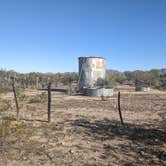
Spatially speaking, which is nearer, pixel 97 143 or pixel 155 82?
pixel 97 143

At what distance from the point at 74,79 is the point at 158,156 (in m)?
41.2

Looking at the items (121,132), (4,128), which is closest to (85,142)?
(121,132)

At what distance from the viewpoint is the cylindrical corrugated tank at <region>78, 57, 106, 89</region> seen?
1337 inches

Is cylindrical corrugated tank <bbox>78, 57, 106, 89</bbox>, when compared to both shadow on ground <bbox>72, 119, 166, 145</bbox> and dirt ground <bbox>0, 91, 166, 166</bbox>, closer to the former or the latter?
dirt ground <bbox>0, 91, 166, 166</bbox>

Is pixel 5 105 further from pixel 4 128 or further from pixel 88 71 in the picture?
pixel 88 71

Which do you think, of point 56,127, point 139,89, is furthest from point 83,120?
point 139,89

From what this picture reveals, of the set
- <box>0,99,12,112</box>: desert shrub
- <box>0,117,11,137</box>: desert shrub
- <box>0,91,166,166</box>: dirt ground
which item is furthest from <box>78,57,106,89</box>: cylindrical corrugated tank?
<box>0,117,11,137</box>: desert shrub

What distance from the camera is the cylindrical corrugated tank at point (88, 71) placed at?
33969 millimetres

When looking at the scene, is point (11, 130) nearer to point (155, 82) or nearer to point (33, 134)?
point (33, 134)

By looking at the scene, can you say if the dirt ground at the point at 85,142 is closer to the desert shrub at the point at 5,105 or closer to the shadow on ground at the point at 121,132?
the shadow on ground at the point at 121,132

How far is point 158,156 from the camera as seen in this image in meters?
7.29

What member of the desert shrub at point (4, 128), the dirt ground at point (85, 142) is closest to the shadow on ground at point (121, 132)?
the dirt ground at point (85, 142)

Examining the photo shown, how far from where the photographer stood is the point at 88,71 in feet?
112

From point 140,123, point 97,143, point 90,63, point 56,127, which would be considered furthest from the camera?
point 90,63
